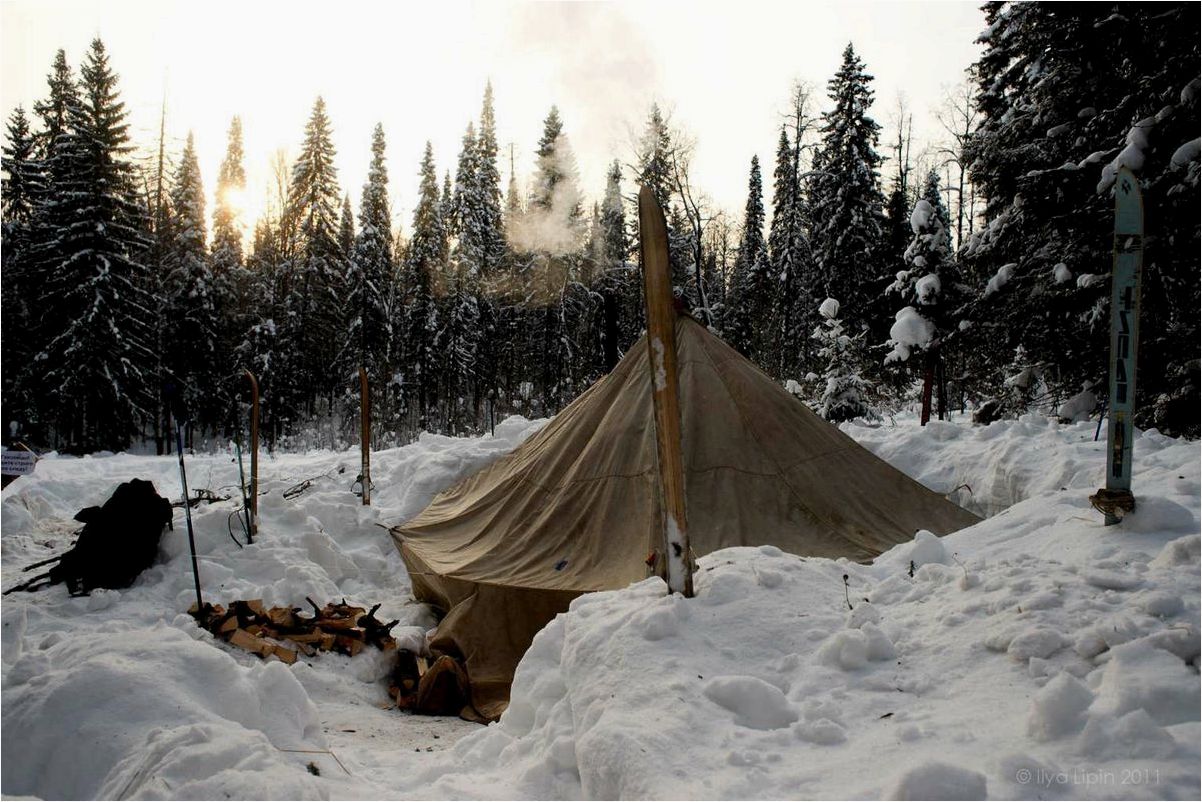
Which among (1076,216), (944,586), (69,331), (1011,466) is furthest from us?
(69,331)

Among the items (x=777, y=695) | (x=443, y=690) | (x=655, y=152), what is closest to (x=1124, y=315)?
(x=777, y=695)

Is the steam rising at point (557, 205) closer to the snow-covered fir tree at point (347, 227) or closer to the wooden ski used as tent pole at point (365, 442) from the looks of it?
the snow-covered fir tree at point (347, 227)

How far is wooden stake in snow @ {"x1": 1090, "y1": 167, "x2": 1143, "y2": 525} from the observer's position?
3.02 metres

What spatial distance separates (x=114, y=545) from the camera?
505 centimetres

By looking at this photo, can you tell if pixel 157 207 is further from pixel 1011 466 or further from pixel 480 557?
pixel 1011 466

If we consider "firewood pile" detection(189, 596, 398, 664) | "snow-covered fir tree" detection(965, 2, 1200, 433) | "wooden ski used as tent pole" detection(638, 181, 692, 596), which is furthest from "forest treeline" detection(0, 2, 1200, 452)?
Answer: "wooden ski used as tent pole" detection(638, 181, 692, 596)

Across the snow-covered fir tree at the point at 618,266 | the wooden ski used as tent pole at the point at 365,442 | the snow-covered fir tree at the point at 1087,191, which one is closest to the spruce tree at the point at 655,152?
the snow-covered fir tree at the point at 618,266

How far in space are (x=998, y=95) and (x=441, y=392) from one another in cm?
2307

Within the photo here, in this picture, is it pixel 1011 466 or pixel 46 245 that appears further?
pixel 46 245

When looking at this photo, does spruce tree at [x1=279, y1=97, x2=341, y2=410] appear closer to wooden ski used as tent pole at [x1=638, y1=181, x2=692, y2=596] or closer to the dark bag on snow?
the dark bag on snow

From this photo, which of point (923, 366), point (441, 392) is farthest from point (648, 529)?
point (441, 392)

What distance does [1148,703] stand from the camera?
1.88 metres

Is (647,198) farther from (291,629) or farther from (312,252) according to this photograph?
(312,252)

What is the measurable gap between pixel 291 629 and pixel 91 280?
18.6 metres
